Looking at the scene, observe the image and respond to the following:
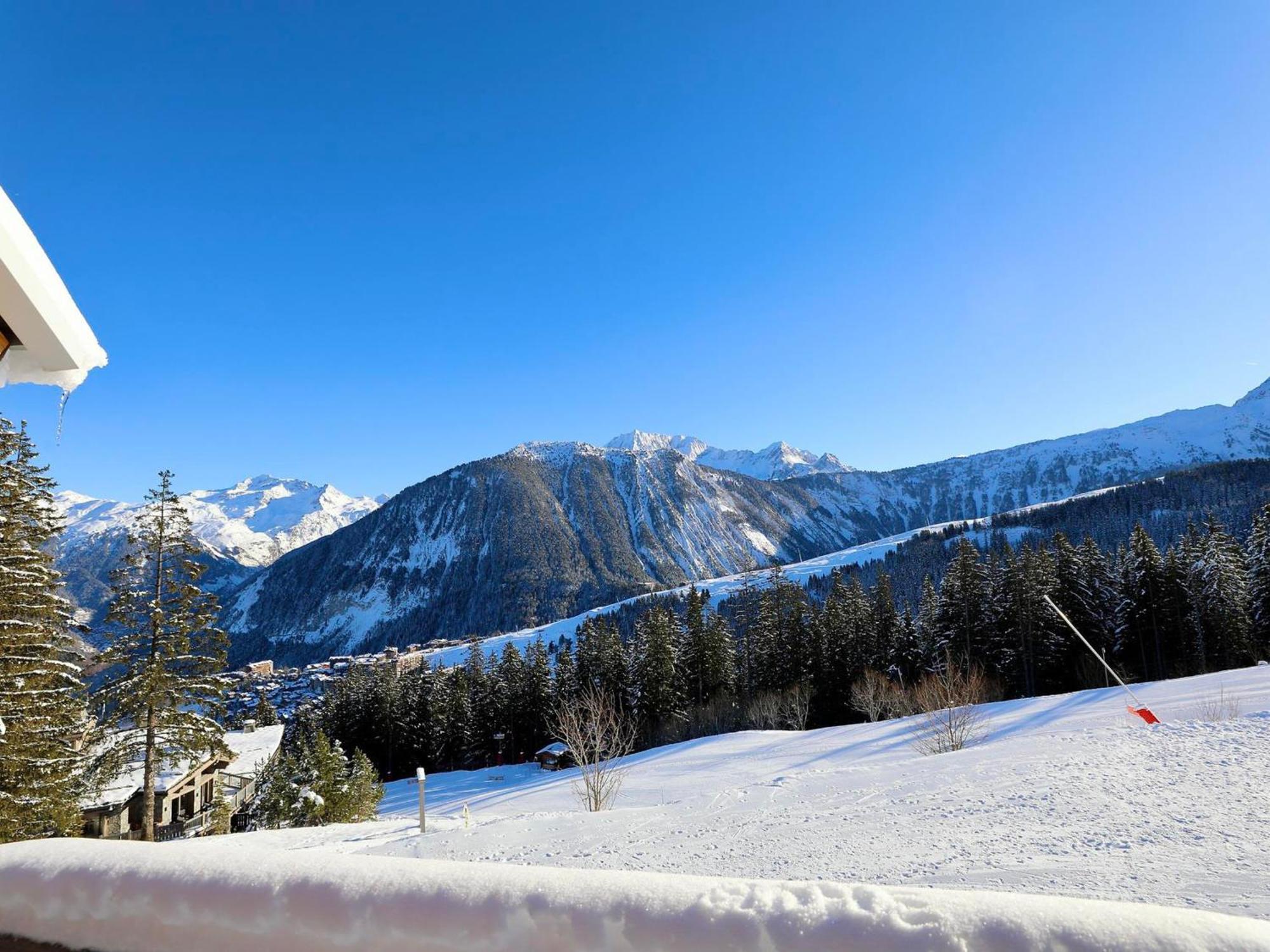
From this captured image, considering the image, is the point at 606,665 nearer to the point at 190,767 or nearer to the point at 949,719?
the point at 190,767

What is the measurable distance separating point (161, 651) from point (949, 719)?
22.1 m

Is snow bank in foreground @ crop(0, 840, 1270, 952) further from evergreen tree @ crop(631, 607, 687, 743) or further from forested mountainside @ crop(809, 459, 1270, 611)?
forested mountainside @ crop(809, 459, 1270, 611)

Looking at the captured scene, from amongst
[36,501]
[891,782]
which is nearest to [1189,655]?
[891,782]

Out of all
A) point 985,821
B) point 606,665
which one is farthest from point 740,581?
point 985,821

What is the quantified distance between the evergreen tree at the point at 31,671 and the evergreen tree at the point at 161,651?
1531 millimetres

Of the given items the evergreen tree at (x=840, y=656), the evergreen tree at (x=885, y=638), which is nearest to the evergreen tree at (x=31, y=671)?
the evergreen tree at (x=840, y=656)

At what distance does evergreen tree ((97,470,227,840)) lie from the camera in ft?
53.2

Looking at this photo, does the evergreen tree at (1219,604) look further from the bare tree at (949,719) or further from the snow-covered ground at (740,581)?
the snow-covered ground at (740,581)

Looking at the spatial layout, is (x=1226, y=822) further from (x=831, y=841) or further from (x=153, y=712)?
(x=153, y=712)

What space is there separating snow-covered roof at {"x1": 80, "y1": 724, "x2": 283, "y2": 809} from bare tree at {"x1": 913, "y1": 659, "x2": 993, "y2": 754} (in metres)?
20.8

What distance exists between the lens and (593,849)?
10727mm

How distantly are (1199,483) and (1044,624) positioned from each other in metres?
152

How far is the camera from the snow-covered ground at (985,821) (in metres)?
6.78

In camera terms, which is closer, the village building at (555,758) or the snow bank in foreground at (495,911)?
the snow bank in foreground at (495,911)
